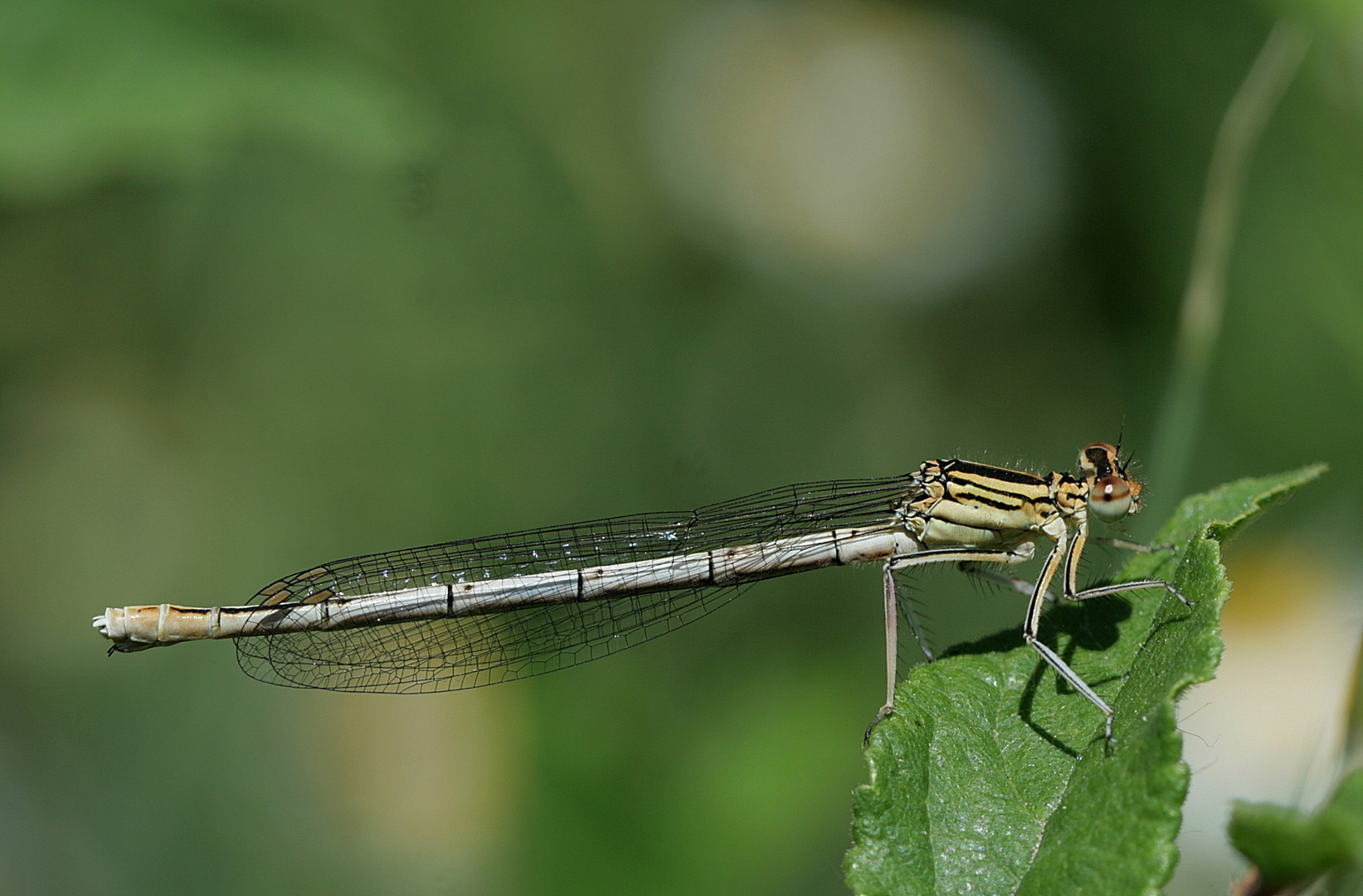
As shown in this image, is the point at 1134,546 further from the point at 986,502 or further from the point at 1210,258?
the point at 1210,258

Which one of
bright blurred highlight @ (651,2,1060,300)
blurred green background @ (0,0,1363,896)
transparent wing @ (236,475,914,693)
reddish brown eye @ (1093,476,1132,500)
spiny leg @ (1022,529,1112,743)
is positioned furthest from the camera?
bright blurred highlight @ (651,2,1060,300)

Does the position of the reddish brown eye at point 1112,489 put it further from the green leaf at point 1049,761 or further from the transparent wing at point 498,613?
the transparent wing at point 498,613

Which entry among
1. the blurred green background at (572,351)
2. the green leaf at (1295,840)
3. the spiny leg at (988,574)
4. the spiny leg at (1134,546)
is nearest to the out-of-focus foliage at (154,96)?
the blurred green background at (572,351)

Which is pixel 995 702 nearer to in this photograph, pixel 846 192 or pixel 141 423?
pixel 846 192

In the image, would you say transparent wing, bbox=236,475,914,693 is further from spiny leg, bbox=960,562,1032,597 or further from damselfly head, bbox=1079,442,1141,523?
damselfly head, bbox=1079,442,1141,523

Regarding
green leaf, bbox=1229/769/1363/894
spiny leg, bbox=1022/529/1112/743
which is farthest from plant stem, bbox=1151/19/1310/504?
green leaf, bbox=1229/769/1363/894

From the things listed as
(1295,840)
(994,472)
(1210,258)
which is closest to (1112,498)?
(994,472)

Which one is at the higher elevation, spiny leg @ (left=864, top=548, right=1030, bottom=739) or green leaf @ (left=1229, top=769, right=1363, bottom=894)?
spiny leg @ (left=864, top=548, right=1030, bottom=739)

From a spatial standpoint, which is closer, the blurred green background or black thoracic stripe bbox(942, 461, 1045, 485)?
black thoracic stripe bbox(942, 461, 1045, 485)
